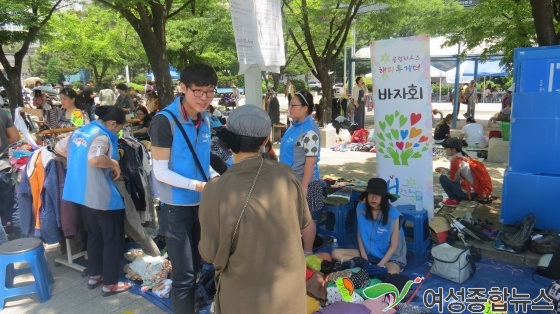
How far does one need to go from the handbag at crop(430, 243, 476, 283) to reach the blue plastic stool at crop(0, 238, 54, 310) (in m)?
3.51

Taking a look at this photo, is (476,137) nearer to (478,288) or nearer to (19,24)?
(478,288)

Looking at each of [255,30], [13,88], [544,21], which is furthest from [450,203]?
[13,88]

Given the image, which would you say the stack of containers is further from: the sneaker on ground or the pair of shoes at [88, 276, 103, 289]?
the pair of shoes at [88, 276, 103, 289]

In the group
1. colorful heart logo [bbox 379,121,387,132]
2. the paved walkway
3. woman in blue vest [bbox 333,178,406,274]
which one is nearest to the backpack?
colorful heart logo [bbox 379,121,387,132]

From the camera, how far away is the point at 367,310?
3.12 m

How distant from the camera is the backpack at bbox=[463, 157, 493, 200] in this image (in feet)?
18.7

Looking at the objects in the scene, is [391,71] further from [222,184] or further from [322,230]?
[222,184]

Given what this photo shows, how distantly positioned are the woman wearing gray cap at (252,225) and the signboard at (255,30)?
187 centimetres

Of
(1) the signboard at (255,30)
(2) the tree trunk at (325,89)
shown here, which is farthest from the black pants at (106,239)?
(2) the tree trunk at (325,89)

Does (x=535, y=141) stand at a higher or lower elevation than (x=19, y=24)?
lower

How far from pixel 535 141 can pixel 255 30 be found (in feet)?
11.0

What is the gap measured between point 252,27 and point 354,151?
22.9 ft

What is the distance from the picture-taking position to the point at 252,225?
5.57ft

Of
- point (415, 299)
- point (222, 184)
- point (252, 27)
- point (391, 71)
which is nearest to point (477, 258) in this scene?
point (415, 299)
